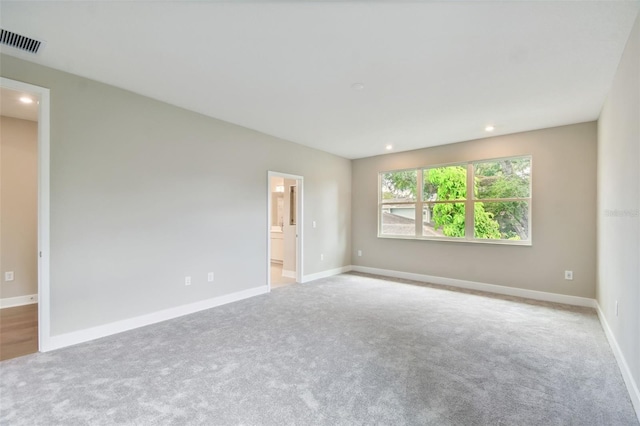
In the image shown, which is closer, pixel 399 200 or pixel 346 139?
pixel 346 139

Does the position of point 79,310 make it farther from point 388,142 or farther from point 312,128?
point 388,142

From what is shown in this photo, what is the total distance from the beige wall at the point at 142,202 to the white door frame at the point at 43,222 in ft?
0.19

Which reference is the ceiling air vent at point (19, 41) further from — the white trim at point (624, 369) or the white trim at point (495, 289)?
the white trim at point (495, 289)

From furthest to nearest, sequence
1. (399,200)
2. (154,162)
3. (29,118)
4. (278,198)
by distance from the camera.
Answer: (278,198) → (399,200) → (29,118) → (154,162)

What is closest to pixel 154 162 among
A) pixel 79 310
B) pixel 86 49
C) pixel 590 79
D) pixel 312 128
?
pixel 86 49

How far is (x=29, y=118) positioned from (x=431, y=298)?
6.60 m

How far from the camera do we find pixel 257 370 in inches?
92.0

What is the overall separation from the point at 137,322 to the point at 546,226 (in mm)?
5973

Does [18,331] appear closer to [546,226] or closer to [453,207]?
[453,207]

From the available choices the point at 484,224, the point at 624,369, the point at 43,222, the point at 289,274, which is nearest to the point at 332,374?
the point at 624,369

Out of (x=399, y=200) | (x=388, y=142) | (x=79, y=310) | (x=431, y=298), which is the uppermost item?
Answer: (x=388, y=142)

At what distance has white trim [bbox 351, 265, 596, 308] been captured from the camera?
4.20 m

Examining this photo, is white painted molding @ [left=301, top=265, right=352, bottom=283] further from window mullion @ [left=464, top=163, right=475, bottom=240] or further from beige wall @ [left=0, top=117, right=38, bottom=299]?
beige wall @ [left=0, top=117, right=38, bottom=299]

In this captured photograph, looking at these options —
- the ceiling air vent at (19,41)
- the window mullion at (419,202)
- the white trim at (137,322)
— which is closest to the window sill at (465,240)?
the window mullion at (419,202)
